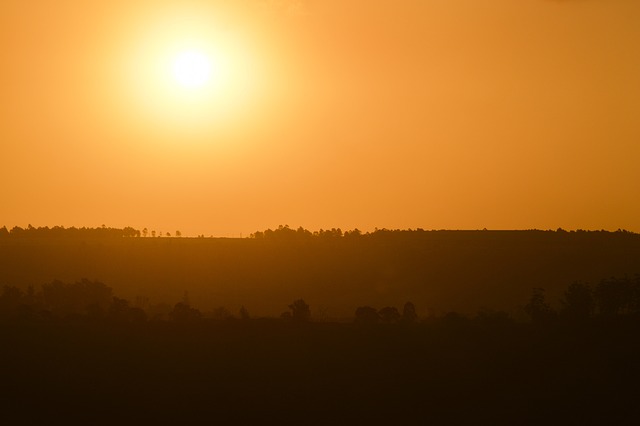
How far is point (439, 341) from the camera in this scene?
348 ft

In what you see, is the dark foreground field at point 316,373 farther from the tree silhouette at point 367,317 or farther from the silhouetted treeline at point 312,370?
the tree silhouette at point 367,317

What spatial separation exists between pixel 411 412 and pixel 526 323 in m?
30.3

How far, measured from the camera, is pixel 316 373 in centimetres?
9625

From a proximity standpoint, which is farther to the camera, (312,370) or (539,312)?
(539,312)

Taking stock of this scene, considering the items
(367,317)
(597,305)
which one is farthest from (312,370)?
(597,305)

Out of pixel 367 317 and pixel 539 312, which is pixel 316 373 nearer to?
pixel 367 317

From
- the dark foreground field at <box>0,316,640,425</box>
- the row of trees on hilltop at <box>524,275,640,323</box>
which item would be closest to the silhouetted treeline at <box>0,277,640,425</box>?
the dark foreground field at <box>0,316,640,425</box>

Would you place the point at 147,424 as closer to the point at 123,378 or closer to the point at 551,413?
the point at 123,378

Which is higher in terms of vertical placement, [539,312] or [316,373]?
[539,312]

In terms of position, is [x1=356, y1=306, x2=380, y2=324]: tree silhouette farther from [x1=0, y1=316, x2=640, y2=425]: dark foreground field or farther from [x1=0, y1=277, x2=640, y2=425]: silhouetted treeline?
[x1=0, y1=316, x2=640, y2=425]: dark foreground field

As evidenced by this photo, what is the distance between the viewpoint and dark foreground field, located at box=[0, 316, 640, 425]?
286 feet

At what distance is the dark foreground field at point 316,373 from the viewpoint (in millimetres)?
87062

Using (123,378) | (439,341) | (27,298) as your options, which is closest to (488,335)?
(439,341)

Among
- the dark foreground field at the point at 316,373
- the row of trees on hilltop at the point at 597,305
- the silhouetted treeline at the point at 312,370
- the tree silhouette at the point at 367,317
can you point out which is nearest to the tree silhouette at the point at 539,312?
the row of trees on hilltop at the point at 597,305
